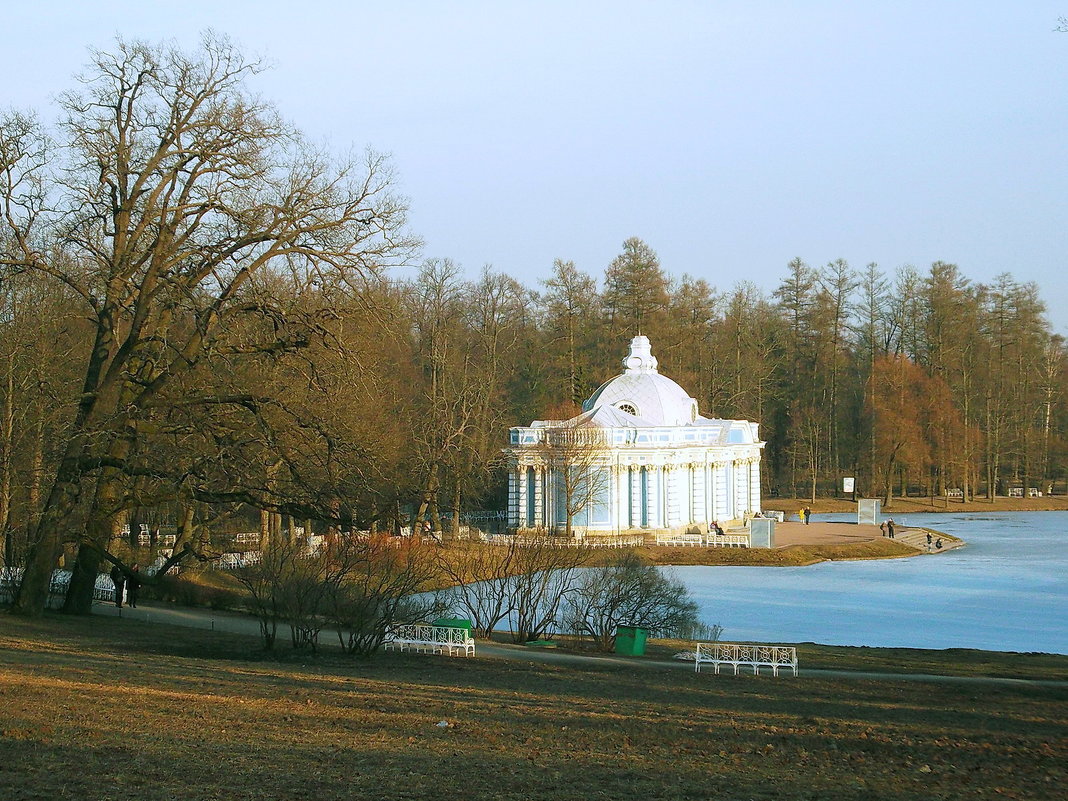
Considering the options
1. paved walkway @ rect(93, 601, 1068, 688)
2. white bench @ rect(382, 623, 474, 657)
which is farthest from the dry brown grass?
white bench @ rect(382, 623, 474, 657)

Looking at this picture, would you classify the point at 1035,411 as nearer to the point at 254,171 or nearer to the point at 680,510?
the point at 680,510

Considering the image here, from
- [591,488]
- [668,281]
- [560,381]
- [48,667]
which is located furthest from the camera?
[668,281]

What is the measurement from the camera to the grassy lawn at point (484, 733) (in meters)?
6.57

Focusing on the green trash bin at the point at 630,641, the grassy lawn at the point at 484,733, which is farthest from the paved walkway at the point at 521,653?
the green trash bin at the point at 630,641

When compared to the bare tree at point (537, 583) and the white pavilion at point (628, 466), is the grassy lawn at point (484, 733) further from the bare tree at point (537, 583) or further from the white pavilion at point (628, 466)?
the white pavilion at point (628, 466)

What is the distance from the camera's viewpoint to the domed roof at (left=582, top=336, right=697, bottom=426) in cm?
4209

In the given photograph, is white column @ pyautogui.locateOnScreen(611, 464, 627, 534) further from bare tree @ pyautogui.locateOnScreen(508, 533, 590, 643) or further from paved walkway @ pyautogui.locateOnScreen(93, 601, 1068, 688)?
paved walkway @ pyautogui.locateOnScreen(93, 601, 1068, 688)

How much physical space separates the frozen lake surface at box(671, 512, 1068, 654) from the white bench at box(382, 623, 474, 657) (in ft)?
21.3

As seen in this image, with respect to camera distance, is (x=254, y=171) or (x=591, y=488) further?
(x=591, y=488)

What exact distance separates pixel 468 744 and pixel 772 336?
5531 cm

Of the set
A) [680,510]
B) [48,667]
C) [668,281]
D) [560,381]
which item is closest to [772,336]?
[668,281]

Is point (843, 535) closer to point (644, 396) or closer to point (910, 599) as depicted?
point (644, 396)

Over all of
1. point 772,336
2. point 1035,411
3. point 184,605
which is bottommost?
point 184,605

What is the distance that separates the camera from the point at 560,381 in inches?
2067
